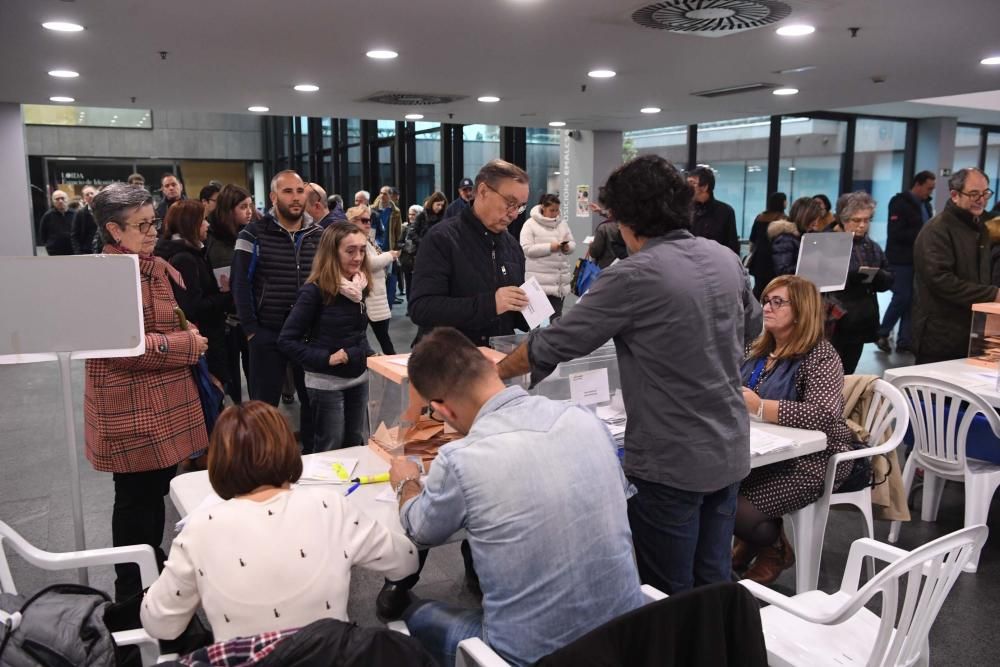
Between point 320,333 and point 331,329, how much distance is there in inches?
2.2

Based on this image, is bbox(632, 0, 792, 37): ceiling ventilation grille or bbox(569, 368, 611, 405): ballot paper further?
bbox(632, 0, 792, 37): ceiling ventilation grille

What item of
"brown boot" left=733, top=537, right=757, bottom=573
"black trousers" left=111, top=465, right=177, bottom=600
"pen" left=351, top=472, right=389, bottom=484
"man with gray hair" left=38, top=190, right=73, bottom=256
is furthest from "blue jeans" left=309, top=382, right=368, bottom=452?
"man with gray hair" left=38, top=190, right=73, bottom=256

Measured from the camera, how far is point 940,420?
126 inches

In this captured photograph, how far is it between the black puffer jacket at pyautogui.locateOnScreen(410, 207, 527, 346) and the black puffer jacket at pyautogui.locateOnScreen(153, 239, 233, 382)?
5.18ft

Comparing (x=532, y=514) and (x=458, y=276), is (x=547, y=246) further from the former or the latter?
(x=532, y=514)

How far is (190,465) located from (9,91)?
4877 millimetres

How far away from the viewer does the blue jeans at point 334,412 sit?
3453 millimetres

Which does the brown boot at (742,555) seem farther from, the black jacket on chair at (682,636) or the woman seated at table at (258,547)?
the woman seated at table at (258,547)

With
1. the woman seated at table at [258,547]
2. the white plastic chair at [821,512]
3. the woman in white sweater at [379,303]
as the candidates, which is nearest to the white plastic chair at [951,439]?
the white plastic chair at [821,512]

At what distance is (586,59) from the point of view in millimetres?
5520

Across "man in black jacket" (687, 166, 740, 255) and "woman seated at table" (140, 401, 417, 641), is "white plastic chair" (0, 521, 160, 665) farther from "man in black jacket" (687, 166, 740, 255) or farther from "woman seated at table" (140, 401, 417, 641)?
"man in black jacket" (687, 166, 740, 255)

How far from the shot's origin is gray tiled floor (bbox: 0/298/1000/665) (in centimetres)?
270

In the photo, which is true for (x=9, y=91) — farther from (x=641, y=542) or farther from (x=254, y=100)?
(x=641, y=542)

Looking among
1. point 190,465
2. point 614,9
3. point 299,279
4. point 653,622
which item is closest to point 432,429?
point 653,622
